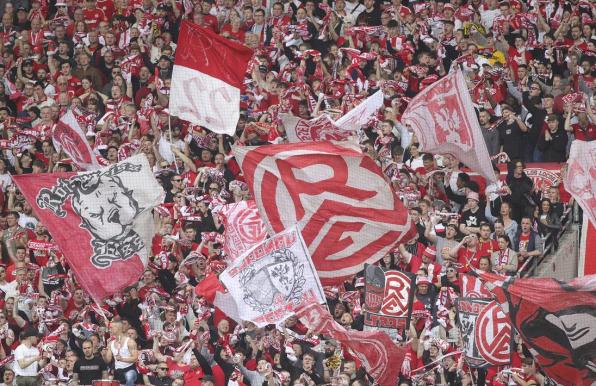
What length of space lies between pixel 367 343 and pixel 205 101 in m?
6.13

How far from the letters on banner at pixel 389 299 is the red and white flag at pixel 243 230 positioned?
63.3 inches

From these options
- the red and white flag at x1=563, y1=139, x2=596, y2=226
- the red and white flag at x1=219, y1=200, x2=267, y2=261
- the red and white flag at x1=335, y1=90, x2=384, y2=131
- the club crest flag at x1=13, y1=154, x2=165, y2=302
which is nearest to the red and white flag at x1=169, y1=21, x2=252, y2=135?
the red and white flag at x1=335, y1=90, x2=384, y2=131

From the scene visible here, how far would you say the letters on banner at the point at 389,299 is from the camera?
20.8 m

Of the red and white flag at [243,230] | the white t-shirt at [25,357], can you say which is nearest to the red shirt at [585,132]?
the red and white flag at [243,230]

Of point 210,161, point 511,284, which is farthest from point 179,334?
point 511,284

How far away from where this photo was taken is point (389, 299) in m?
20.8

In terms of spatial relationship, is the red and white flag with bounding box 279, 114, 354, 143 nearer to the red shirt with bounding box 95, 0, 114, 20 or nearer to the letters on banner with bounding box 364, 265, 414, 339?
the letters on banner with bounding box 364, 265, 414, 339

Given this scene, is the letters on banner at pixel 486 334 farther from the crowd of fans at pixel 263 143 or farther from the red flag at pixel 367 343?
the red flag at pixel 367 343

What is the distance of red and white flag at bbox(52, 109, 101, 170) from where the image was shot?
80.9ft

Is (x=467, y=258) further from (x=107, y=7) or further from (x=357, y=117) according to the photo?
(x=107, y=7)

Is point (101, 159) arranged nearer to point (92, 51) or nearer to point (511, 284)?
point (92, 51)

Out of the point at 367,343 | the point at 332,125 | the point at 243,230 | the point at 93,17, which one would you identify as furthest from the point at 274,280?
the point at 93,17

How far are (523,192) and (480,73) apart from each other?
9.44 ft

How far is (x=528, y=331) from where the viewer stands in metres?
18.5
